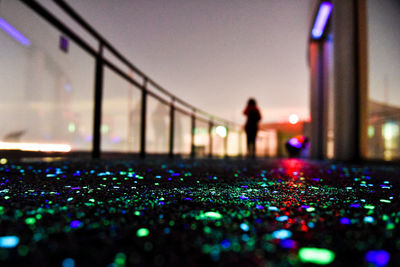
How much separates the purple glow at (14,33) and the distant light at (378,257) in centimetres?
200

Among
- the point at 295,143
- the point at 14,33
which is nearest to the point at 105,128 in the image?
the point at 14,33

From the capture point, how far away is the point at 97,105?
2539 millimetres

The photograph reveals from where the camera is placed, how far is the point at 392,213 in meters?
0.44

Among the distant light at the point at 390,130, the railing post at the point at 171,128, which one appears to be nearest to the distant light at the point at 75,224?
the distant light at the point at 390,130

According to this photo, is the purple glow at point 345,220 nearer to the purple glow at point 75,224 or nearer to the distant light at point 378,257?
the distant light at point 378,257

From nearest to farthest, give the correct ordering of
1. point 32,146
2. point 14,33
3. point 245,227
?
1. point 245,227
2. point 14,33
3. point 32,146

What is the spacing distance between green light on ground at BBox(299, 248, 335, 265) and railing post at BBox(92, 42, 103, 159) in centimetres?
253

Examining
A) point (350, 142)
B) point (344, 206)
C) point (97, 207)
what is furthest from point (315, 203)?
point (350, 142)

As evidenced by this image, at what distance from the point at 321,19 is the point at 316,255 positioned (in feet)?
21.6

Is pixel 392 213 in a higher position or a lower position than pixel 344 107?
lower

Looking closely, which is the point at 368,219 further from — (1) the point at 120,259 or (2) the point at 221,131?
(2) the point at 221,131

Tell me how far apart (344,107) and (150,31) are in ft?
29.0

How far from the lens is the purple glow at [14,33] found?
154 centimetres

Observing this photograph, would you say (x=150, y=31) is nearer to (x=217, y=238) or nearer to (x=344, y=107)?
(x=344, y=107)
